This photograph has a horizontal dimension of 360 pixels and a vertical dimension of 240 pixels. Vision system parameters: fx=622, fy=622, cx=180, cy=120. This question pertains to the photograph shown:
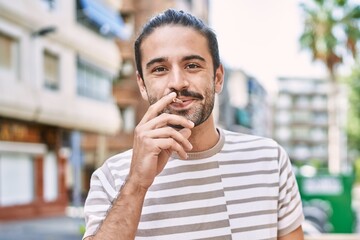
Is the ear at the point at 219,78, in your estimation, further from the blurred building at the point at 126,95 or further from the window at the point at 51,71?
the blurred building at the point at 126,95

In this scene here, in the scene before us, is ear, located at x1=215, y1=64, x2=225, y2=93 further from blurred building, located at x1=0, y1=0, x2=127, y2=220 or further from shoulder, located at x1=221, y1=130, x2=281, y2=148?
blurred building, located at x1=0, y1=0, x2=127, y2=220

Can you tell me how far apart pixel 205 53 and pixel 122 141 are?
3764cm

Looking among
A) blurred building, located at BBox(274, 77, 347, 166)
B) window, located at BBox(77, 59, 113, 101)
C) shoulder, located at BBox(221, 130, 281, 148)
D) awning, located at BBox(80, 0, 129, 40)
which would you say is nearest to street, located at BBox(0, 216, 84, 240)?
window, located at BBox(77, 59, 113, 101)

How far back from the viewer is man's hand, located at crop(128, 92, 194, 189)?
61.6 inches

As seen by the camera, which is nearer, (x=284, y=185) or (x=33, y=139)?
(x=284, y=185)

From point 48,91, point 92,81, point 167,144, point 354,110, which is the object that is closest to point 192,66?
point 167,144

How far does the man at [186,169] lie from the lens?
1.60 metres

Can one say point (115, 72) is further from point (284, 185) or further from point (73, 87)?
point (284, 185)

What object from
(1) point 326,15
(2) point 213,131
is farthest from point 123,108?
(2) point 213,131

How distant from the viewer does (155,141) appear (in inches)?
61.5

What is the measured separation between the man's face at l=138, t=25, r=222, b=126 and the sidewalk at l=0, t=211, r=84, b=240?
1436cm

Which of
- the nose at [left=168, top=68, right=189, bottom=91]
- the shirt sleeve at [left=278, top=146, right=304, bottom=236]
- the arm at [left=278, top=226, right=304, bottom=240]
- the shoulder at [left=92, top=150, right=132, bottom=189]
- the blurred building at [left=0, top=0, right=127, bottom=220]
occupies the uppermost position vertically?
the blurred building at [left=0, top=0, right=127, bottom=220]

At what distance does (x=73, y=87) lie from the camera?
25.5 meters

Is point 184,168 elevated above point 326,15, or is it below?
below
